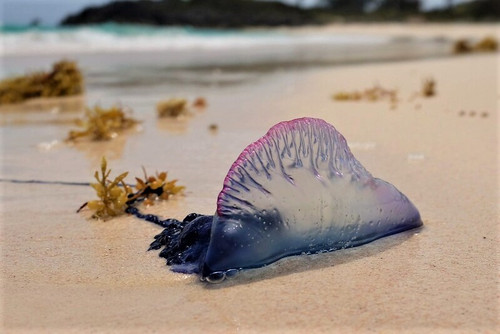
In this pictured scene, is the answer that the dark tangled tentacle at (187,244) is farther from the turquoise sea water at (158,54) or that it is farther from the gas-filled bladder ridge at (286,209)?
the turquoise sea water at (158,54)

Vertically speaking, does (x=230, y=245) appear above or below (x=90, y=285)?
above

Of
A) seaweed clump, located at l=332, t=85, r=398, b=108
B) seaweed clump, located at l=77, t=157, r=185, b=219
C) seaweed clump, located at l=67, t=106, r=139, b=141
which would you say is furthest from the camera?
seaweed clump, located at l=332, t=85, r=398, b=108

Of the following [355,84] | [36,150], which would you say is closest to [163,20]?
[355,84]

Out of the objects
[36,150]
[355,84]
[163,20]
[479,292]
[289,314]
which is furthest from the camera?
[163,20]

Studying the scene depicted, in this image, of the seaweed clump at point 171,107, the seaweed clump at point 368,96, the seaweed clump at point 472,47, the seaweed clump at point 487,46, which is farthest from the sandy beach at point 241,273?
the seaweed clump at point 487,46

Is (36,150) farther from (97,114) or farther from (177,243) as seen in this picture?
(177,243)

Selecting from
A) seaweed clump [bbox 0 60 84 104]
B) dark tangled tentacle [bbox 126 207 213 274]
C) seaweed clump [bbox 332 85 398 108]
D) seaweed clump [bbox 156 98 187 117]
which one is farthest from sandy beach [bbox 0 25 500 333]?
seaweed clump [bbox 0 60 84 104]

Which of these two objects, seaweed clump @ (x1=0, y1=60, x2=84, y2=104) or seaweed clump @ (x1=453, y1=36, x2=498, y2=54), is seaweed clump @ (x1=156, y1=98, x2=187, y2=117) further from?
seaweed clump @ (x1=453, y1=36, x2=498, y2=54)

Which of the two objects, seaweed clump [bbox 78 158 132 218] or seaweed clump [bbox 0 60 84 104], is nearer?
seaweed clump [bbox 78 158 132 218]
